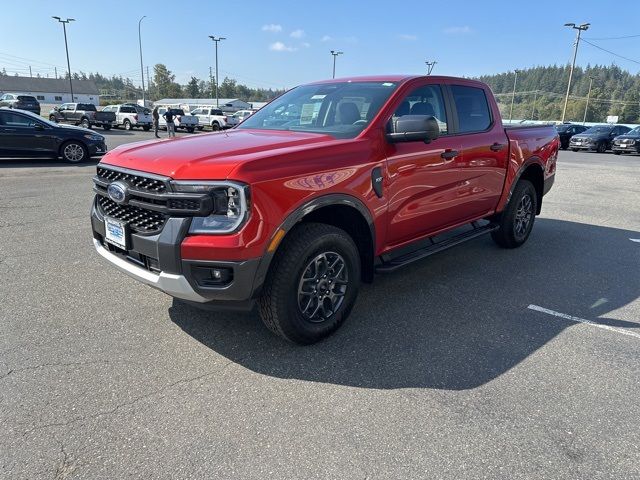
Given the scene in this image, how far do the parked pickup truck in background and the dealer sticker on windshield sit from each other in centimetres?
3015

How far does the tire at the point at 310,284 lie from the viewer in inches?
118

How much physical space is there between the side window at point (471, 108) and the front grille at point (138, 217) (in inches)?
120

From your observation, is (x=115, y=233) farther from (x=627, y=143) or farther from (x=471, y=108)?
(x=627, y=143)

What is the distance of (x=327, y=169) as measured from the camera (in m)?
3.14

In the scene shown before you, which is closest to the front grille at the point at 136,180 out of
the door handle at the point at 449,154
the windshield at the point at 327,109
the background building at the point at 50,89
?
the windshield at the point at 327,109

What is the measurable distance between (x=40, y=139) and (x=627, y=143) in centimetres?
2707

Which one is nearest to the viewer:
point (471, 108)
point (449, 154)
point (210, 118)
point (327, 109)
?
point (327, 109)

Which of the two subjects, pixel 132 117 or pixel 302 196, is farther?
pixel 132 117

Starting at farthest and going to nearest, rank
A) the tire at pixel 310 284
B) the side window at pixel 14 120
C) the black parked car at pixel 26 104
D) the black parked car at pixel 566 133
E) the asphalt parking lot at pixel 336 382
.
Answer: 1. the black parked car at pixel 26 104
2. the black parked car at pixel 566 133
3. the side window at pixel 14 120
4. the tire at pixel 310 284
5. the asphalt parking lot at pixel 336 382

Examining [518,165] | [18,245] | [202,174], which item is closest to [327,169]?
[202,174]

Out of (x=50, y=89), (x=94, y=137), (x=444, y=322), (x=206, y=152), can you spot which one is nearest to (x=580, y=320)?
(x=444, y=322)

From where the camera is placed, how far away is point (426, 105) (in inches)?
165

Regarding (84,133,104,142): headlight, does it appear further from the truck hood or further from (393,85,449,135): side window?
(393,85,449,135): side window

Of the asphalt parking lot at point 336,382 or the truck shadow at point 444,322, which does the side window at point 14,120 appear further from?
the truck shadow at point 444,322
